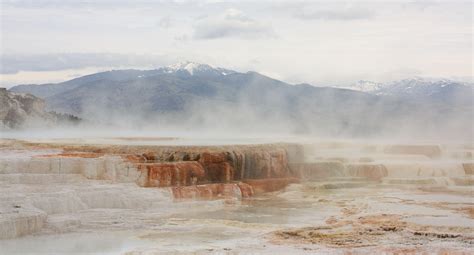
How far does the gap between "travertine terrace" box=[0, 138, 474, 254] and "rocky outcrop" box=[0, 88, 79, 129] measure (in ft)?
60.5

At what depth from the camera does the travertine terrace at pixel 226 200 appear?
17000mm

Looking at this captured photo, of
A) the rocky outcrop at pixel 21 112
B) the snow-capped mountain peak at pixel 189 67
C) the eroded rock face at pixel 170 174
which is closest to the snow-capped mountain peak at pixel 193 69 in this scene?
the snow-capped mountain peak at pixel 189 67

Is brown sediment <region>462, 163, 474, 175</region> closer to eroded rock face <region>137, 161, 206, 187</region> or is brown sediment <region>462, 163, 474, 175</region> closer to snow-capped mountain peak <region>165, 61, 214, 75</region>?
eroded rock face <region>137, 161, 206, 187</region>

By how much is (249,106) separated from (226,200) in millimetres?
82724

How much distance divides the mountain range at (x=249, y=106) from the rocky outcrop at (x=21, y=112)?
25.7 meters

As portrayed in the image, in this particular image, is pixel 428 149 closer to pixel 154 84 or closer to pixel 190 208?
pixel 190 208

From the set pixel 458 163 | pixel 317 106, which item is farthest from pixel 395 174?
pixel 317 106

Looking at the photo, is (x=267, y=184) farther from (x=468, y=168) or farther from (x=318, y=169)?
(x=468, y=168)

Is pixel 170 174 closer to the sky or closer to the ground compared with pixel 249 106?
closer to the ground

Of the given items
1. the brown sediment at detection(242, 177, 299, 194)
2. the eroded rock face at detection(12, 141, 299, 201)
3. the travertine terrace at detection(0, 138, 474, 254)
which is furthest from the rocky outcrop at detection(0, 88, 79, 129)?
the brown sediment at detection(242, 177, 299, 194)

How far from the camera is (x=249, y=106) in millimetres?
108000

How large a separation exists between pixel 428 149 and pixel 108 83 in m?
82.4

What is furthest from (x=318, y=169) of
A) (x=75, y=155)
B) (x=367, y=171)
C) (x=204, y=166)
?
(x=75, y=155)

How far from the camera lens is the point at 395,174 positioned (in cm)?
3481
